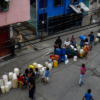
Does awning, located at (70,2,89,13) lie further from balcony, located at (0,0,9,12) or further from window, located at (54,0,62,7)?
balcony, located at (0,0,9,12)

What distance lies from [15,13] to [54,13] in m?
7.31

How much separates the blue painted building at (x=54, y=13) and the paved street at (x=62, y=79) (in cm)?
353

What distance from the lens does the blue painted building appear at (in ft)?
54.4

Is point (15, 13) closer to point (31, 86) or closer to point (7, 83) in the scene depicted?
point (7, 83)

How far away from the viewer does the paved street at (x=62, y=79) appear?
9781 millimetres

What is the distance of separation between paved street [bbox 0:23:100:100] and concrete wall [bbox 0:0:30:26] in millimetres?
3301

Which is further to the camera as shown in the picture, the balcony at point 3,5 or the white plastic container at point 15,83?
the balcony at point 3,5

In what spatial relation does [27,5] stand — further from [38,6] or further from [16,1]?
[38,6]

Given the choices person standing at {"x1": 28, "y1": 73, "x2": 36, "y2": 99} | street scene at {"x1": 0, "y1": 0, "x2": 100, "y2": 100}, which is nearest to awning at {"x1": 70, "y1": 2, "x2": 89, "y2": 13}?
street scene at {"x1": 0, "y1": 0, "x2": 100, "y2": 100}

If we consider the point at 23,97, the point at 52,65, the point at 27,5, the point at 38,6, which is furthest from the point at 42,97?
the point at 38,6

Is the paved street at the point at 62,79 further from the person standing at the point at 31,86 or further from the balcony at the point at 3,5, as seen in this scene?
the balcony at the point at 3,5

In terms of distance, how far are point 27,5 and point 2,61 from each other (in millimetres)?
4409

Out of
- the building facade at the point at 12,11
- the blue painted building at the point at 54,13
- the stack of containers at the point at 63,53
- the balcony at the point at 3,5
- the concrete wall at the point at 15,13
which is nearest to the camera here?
the balcony at the point at 3,5

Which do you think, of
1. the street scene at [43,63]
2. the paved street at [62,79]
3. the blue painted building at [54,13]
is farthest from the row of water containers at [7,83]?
the blue painted building at [54,13]
